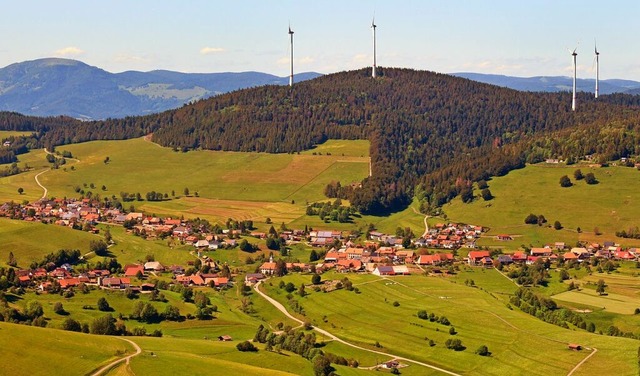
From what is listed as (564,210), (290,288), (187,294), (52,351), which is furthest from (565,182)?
(52,351)

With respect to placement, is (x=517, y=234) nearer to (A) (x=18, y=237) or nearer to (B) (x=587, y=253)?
(B) (x=587, y=253)

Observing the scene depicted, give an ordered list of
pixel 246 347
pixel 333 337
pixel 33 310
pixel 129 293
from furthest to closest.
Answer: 1. pixel 129 293
2. pixel 333 337
3. pixel 33 310
4. pixel 246 347

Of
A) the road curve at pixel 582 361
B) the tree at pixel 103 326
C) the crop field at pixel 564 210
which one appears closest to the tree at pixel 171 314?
the tree at pixel 103 326

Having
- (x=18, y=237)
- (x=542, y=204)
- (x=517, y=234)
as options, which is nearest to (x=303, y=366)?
(x=18, y=237)

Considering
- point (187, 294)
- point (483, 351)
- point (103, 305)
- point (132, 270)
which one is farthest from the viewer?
point (132, 270)

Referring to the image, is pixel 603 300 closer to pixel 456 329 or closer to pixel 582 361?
pixel 456 329

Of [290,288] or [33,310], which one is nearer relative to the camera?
[33,310]
